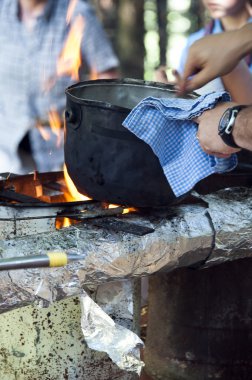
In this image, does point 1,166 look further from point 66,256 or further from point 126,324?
point 66,256

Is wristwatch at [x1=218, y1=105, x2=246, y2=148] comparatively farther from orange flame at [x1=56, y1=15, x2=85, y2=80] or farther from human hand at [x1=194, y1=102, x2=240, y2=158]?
orange flame at [x1=56, y1=15, x2=85, y2=80]

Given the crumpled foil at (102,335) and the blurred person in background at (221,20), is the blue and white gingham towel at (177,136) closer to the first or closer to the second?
the crumpled foil at (102,335)

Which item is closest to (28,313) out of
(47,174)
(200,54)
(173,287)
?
(47,174)

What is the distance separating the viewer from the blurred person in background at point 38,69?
5.19 meters

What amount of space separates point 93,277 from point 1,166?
252 cm

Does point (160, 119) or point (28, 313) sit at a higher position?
point (160, 119)

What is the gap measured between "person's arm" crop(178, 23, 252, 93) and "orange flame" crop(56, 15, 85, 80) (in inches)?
82.8

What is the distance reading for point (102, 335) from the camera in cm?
288

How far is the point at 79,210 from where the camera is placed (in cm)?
321

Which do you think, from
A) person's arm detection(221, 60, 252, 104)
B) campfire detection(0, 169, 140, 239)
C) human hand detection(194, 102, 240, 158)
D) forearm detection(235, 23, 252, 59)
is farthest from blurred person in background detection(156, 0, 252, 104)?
human hand detection(194, 102, 240, 158)

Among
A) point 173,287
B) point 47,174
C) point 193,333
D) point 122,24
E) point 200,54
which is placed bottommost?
point 193,333

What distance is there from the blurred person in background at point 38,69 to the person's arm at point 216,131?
2.63 meters

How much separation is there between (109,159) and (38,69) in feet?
8.65

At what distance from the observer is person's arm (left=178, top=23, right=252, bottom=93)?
302cm
